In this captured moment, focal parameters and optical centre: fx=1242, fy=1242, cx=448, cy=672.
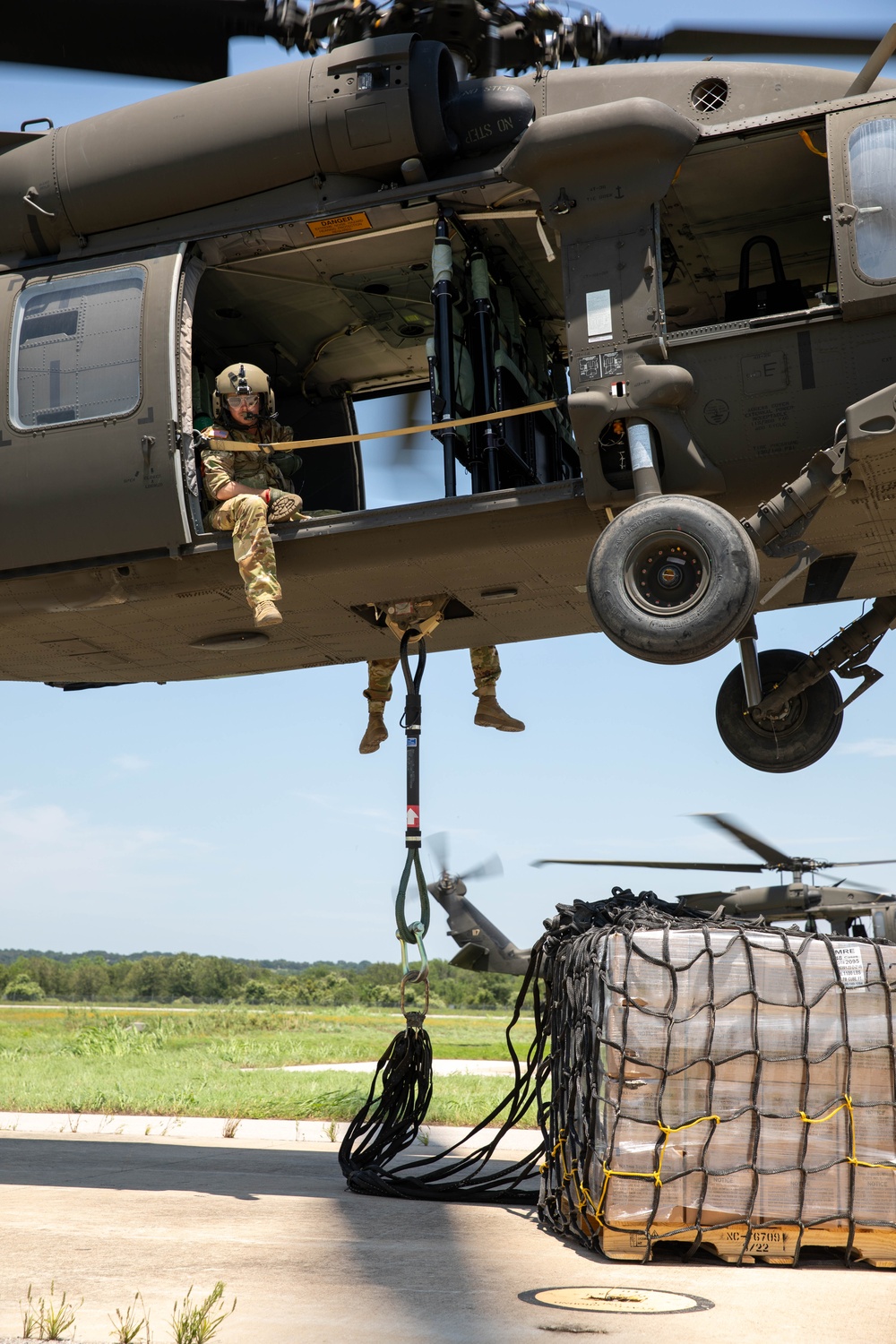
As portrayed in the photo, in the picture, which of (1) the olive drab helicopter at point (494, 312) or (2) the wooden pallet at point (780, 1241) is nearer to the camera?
(2) the wooden pallet at point (780, 1241)

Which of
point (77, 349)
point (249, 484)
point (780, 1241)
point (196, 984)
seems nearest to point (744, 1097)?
point (780, 1241)

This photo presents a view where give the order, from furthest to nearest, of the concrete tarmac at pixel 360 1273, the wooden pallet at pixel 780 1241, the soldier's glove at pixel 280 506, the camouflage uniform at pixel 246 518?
the soldier's glove at pixel 280 506, the camouflage uniform at pixel 246 518, the wooden pallet at pixel 780 1241, the concrete tarmac at pixel 360 1273

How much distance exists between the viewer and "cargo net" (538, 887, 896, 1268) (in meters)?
4.38

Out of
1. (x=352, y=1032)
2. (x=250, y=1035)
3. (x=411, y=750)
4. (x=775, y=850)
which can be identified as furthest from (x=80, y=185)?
(x=352, y=1032)

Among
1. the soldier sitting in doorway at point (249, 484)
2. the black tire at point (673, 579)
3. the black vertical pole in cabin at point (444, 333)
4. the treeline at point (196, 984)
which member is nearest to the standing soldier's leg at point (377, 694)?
the soldier sitting in doorway at point (249, 484)

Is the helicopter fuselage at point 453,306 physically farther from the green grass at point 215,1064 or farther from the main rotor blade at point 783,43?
the green grass at point 215,1064

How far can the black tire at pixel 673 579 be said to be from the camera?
5246mm

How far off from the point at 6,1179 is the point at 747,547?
524cm

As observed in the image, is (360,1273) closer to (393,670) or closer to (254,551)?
(254,551)

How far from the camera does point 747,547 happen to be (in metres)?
5.29

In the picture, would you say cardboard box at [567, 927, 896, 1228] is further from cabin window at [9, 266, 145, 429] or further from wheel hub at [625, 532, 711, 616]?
cabin window at [9, 266, 145, 429]

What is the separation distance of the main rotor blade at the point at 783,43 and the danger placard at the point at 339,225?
1.90 m

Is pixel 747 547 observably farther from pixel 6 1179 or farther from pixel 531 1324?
pixel 6 1179

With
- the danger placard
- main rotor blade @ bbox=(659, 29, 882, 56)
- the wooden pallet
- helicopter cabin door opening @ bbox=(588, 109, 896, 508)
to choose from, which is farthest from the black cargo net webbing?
main rotor blade @ bbox=(659, 29, 882, 56)
